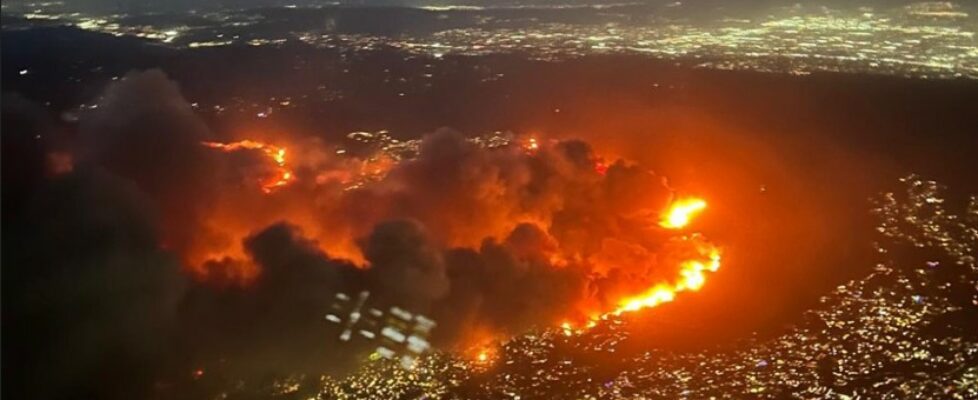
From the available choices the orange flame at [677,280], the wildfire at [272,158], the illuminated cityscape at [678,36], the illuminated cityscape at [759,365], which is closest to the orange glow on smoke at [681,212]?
the orange flame at [677,280]

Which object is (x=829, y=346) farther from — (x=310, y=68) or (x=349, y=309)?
(x=310, y=68)

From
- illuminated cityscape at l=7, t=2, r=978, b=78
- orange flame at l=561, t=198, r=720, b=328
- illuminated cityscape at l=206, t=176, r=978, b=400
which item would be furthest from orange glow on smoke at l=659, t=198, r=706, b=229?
illuminated cityscape at l=7, t=2, r=978, b=78

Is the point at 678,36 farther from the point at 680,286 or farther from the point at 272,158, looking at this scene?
the point at 680,286

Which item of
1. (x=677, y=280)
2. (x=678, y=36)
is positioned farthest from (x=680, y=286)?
(x=678, y=36)

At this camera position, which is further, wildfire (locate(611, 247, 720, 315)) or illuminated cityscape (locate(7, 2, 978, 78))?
illuminated cityscape (locate(7, 2, 978, 78))

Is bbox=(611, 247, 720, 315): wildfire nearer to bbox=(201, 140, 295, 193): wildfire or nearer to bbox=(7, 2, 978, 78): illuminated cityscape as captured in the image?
bbox=(201, 140, 295, 193): wildfire

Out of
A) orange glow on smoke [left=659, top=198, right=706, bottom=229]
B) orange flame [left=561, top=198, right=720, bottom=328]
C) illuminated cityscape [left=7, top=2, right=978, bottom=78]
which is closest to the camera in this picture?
orange flame [left=561, top=198, right=720, bottom=328]
